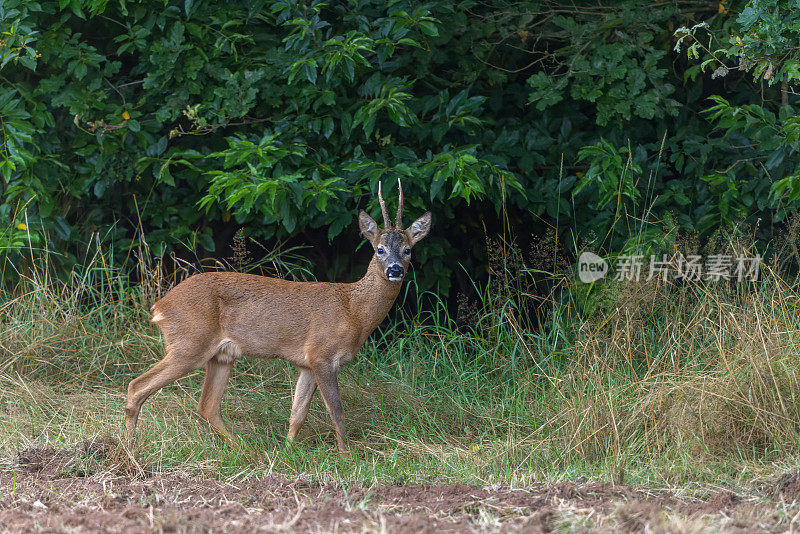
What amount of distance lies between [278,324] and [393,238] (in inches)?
34.5

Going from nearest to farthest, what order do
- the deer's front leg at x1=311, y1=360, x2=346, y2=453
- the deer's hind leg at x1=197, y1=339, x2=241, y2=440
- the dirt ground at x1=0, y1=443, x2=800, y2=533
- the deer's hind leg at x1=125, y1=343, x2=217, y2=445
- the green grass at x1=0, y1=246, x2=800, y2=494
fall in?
the dirt ground at x1=0, y1=443, x2=800, y2=533 < the green grass at x1=0, y1=246, x2=800, y2=494 < the deer's hind leg at x1=125, y1=343, x2=217, y2=445 < the deer's front leg at x1=311, y1=360, x2=346, y2=453 < the deer's hind leg at x1=197, y1=339, x2=241, y2=440

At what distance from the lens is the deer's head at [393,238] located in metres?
5.91

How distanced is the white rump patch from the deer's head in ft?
3.30

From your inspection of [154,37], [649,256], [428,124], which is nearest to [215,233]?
[154,37]

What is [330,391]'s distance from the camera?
5828 mm

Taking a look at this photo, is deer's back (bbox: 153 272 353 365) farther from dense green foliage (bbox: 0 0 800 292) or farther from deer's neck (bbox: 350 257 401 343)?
dense green foliage (bbox: 0 0 800 292)

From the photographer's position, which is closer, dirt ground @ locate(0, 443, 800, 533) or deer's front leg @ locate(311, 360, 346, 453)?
dirt ground @ locate(0, 443, 800, 533)

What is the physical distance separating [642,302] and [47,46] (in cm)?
462

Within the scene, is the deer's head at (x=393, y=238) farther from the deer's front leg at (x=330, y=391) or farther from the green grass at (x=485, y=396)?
the green grass at (x=485, y=396)

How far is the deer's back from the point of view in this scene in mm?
5797

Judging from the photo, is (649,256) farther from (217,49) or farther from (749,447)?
(217,49)

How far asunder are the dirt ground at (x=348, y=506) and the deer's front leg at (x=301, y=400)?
0.97 m
